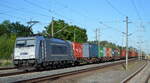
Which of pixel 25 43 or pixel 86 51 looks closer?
pixel 25 43

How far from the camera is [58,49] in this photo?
29.8 m

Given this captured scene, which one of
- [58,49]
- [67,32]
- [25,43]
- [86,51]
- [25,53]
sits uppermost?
[67,32]

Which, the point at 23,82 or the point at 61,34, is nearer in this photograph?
the point at 23,82

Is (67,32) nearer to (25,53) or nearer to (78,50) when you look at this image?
(78,50)

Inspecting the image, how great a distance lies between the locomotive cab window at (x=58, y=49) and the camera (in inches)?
1118

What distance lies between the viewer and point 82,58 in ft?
139

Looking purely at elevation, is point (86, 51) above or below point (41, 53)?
above

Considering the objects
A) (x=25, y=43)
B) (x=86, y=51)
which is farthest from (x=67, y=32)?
(x=25, y=43)

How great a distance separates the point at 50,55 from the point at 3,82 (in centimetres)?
1174

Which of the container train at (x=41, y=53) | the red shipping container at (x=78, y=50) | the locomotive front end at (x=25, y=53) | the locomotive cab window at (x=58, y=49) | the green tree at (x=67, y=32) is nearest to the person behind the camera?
the locomotive front end at (x=25, y=53)

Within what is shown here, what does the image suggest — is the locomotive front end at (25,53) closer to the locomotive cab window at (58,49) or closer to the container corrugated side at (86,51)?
the locomotive cab window at (58,49)

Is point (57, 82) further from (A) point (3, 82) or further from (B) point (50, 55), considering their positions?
(B) point (50, 55)

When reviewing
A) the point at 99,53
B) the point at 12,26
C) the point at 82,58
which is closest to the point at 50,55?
the point at 82,58

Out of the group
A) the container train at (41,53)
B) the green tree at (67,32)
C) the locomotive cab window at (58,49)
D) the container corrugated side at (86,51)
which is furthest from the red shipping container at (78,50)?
the green tree at (67,32)
